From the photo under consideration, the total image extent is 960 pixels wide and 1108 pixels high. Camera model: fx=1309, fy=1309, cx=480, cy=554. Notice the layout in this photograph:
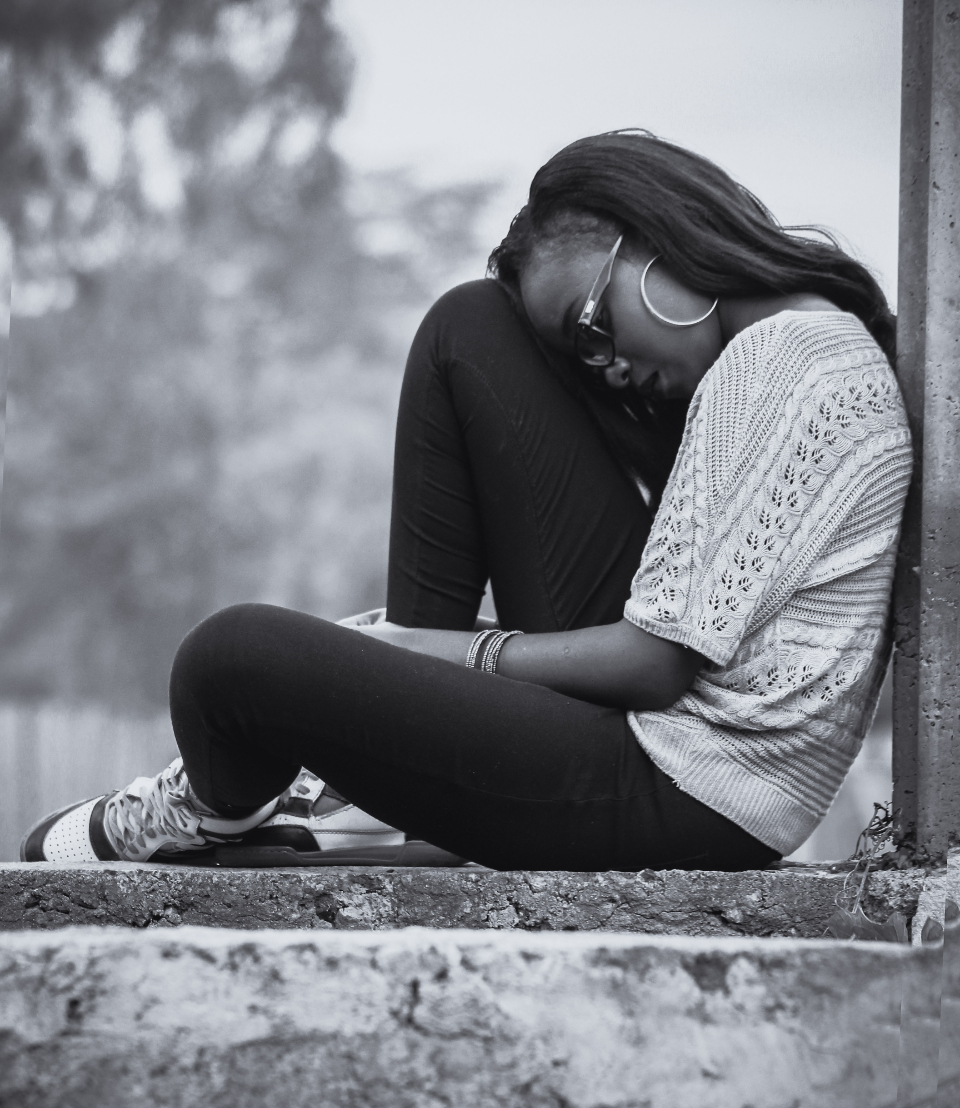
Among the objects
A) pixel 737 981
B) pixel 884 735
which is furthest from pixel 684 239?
pixel 884 735

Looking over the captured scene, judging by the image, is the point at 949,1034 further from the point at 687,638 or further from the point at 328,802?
the point at 328,802

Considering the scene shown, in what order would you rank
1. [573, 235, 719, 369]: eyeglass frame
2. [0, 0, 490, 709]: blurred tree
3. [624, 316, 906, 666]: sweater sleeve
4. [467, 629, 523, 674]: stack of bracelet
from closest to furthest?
1. [624, 316, 906, 666]: sweater sleeve
2. [467, 629, 523, 674]: stack of bracelet
3. [573, 235, 719, 369]: eyeglass frame
4. [0, 0, 490, 709]: blurred tree

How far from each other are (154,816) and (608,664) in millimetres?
712

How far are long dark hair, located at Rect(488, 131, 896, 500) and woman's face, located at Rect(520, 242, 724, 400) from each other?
3 centimetres

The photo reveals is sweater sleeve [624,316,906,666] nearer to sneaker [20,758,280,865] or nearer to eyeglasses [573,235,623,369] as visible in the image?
eyeglasses [573,235,623,369]

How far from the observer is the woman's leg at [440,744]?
163 centimetres

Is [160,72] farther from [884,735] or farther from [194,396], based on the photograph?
[884,735]

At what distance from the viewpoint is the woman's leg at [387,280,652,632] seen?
191 cm

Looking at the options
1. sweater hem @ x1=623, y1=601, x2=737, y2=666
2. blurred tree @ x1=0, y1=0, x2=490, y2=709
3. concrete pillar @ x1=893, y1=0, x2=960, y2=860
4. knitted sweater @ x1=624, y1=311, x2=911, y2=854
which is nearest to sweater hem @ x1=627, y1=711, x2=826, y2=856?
knitted sweater @ x1=624, y1=311, x2=911, y2=854

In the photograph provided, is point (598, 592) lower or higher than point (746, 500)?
lower

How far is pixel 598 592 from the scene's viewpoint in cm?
192

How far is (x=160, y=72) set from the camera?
502 inches

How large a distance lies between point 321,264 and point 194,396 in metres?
1.91

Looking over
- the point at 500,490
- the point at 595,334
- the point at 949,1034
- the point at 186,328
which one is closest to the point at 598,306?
the point at 595,334
